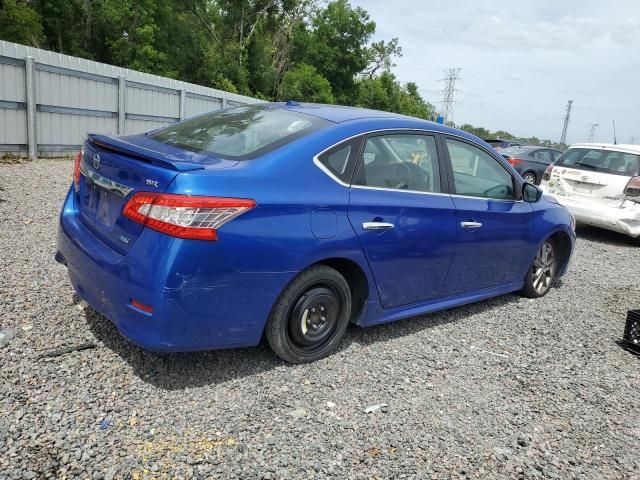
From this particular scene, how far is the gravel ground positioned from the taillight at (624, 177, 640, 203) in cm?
482

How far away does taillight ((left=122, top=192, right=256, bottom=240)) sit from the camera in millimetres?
2721

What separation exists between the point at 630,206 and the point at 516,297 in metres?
4.41

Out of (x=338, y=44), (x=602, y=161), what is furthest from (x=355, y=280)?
(x=338, y=44)

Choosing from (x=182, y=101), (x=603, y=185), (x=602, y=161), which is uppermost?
(x=182, y=101)

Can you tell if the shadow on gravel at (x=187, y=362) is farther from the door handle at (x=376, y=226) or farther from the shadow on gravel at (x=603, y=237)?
the shadow on gravel at (x=603, y=237)

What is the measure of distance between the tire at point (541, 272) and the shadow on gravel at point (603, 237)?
436 centimetres

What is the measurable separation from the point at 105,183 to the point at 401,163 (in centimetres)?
202

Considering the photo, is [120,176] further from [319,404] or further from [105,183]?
[319,404]

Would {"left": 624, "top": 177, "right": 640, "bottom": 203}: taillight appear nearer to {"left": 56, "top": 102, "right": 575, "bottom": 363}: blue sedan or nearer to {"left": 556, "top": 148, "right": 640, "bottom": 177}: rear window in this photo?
{"left": 556, "top": 148, "right": 640, "bottom": 177}: rear window

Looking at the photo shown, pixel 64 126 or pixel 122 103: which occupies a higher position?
pixel 122 103

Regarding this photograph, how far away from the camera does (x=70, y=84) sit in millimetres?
11586

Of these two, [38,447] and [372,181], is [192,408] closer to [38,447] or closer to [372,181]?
[38,447]

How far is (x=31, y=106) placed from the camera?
10625 mm

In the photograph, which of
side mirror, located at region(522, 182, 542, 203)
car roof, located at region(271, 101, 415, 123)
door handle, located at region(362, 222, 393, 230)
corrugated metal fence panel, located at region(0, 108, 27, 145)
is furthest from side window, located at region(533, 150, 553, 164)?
door handle, located at region(362, 222, 393, 230)
